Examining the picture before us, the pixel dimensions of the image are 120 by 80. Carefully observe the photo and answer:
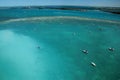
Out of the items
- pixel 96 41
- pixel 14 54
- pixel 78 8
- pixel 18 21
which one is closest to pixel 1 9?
pixel 18 21

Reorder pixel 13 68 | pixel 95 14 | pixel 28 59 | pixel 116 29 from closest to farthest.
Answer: pixel 13 68
pixel 28 59
pixel 116 29
pixel 95 14

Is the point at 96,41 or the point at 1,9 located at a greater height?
the point at 1,9

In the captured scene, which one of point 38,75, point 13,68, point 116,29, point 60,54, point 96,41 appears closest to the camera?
point 38,75

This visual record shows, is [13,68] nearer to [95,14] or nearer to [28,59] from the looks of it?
[28,59]

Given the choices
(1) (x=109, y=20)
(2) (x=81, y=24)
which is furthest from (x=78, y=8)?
(1) (x=109, y=20)

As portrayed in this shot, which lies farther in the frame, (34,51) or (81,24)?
(81,24)

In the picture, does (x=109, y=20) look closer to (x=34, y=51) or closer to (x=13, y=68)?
(x=34, y=51)
